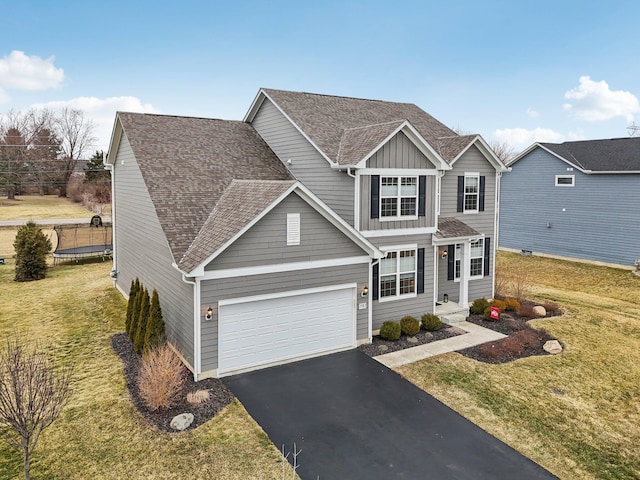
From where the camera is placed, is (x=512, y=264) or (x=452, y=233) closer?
(x=452, y=233)

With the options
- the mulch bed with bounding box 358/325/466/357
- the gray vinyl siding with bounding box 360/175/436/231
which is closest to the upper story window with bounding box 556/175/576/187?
the gray vinyl siding with bounding box 360/175/436/231

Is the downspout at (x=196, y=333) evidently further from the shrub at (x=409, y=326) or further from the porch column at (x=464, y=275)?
the porch column at (x=464, y=275)

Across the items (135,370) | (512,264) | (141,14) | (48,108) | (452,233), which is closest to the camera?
(135,370)

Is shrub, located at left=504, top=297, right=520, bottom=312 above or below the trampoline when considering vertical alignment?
below

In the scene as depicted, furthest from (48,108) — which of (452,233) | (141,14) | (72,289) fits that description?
(452,233)

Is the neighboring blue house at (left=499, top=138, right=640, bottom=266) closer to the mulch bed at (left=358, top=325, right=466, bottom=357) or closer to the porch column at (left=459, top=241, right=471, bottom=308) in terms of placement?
the porch column at (left=459, top=241, right=471, bottom=308)

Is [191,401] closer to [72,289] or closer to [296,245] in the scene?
[296,245]

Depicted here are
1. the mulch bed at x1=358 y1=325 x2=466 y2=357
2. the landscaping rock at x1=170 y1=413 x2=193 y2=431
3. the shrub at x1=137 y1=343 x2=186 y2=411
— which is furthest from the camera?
the mulch bed at x1=358 y1=325 x2=466 y2=357

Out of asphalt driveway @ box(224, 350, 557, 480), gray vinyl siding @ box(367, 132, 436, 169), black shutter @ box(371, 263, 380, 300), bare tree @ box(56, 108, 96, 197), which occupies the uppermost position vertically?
bare tree @ box(56, 108, 96, 197)
